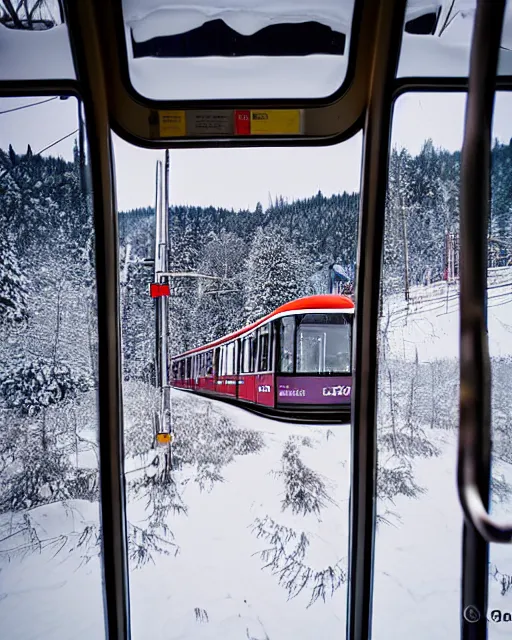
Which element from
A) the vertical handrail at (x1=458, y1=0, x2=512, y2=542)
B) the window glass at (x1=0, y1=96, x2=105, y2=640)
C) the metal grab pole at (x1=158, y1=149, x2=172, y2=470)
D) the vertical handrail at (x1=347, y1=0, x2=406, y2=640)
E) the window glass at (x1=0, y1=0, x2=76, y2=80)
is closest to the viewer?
the vertical handrail at (x1=458, y1=0, x2=512, y2=542)

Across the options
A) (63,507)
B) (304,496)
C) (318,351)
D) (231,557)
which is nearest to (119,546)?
(63,507)

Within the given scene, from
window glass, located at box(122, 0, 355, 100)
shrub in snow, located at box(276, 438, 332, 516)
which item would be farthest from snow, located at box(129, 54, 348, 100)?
shrub in snow, located at box(276, 438, 332, 516)

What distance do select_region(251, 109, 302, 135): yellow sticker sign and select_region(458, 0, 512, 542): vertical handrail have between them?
4.75ft

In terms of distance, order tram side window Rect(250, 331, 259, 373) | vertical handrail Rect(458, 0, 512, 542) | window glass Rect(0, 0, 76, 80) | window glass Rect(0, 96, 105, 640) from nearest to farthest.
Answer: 1. vertical handrail Rect(458, 0, 512, 542)
2. window glass Rect(0, 0, 76, 80)
3. window glass Rect(0, 96, 105, 640)
4. tram side window Rect(250, 331, 259, 373)

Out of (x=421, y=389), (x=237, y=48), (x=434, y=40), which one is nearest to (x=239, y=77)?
(x=237, y=48)

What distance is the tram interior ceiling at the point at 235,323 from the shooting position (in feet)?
6.28

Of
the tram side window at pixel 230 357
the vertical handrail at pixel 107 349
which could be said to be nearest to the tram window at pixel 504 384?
the tram side window at pixel 230 357

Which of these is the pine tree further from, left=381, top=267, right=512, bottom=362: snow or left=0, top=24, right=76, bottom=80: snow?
left=381, top=267, right=512, bottom=362: snow

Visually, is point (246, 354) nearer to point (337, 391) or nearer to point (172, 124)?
point (337, 391)

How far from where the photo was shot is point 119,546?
2.16 m

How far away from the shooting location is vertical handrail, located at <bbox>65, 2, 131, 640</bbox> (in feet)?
6.26

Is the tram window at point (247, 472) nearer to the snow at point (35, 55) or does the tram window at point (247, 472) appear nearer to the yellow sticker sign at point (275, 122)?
the yellow sticker sign at point (275, 122)

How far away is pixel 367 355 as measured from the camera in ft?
6.92

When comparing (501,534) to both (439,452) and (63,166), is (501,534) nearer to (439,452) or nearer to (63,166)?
(439,452)
